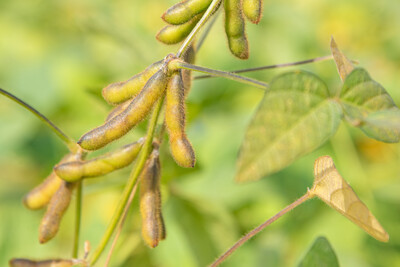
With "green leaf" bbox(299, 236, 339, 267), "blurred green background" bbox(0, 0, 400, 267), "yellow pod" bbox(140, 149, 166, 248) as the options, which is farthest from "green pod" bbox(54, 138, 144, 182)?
"blurred green background" bbox(0, 0, 400, 267)

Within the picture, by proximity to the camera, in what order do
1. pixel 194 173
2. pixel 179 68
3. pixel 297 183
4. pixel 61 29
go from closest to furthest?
pixel 179 68
pixel 194 173
pixel 297 183
pixel 61 29

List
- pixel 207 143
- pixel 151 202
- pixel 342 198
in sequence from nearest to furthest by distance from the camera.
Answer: pixel 342 198 < pixel 151 202 < pixel 207 143

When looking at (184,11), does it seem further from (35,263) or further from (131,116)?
(35,263)

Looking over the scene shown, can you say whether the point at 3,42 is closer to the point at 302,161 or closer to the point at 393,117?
the point at 302,161

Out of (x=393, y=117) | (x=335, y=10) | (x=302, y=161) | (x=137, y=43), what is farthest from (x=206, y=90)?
(x=393, y=117)

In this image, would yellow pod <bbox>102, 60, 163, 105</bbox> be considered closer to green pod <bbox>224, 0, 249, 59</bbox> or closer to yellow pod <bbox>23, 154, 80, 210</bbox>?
green pod <bbox>224, 0, 249, 59</bbox>

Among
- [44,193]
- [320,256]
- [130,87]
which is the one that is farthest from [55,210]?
[320,256]

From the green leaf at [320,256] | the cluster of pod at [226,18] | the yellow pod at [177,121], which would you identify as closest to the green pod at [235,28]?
the cluster of pod at [226,18]

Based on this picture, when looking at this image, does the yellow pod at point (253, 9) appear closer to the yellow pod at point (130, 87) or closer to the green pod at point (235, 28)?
the green pod at point (235, 28)
